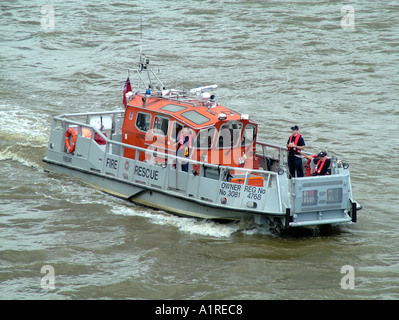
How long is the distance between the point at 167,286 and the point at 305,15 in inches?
984

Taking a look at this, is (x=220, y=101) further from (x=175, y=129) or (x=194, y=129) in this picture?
(x=194, y=129)

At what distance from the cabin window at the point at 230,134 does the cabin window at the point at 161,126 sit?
50.4 inches

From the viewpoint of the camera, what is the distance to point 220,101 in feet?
76.9

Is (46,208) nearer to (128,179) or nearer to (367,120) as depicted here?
(128,179)

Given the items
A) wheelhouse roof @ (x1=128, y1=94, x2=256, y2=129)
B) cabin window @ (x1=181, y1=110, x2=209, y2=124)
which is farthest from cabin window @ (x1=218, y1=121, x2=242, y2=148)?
cabin window @ (x1=181, y1=110, x2=209, y2=124)

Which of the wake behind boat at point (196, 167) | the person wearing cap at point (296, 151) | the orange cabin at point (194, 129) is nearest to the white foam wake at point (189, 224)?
the wake behind boat at point (196, 167)

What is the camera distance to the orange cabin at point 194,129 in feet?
44.3

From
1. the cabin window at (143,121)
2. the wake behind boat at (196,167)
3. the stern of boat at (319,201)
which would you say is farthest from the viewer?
the cabin window at (143,121)

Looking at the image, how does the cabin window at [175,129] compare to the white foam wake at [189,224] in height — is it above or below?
above

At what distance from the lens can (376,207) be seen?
575 inches

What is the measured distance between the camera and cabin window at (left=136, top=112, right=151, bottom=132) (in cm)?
1440

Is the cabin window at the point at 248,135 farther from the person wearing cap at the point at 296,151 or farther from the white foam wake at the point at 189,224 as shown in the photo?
the white foam wake at the point at 189,224

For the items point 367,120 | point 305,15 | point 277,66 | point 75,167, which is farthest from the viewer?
point 305,15
